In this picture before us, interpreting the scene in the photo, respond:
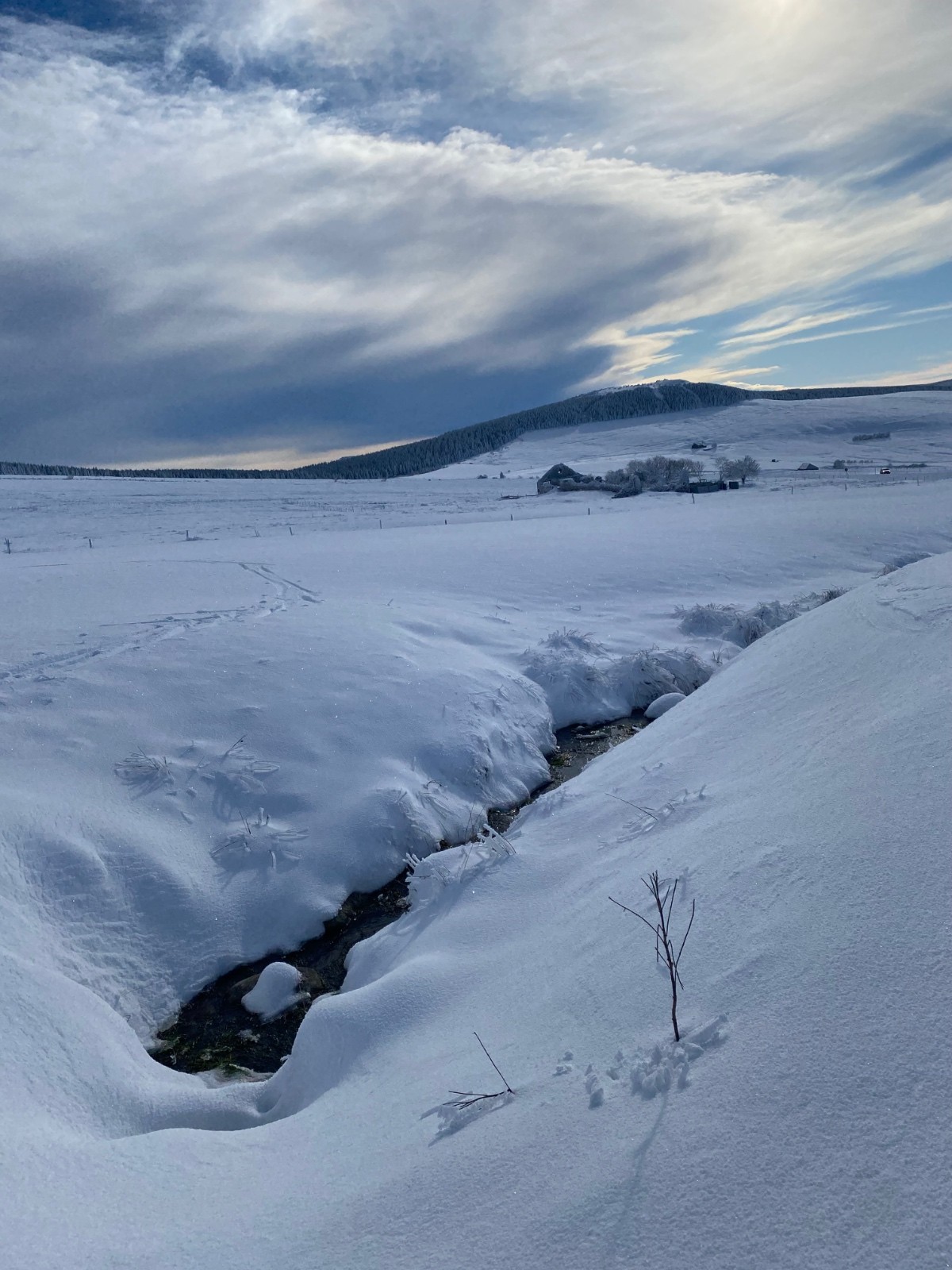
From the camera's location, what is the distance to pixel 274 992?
6715 millimetres

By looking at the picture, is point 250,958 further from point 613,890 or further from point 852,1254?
point 852,1254

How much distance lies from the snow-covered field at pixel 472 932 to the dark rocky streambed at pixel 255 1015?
0.20m

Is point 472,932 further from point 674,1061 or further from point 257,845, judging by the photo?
point 257,845

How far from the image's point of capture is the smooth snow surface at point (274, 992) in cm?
667

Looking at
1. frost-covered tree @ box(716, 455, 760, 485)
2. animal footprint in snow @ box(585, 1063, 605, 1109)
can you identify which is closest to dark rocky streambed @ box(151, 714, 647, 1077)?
animal footprint in snow @ box(585, 1063, 605, 1109)

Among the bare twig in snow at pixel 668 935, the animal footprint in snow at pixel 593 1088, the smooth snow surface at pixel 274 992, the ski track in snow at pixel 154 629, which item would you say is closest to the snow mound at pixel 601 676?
the ski track in snow at pixel 154 629

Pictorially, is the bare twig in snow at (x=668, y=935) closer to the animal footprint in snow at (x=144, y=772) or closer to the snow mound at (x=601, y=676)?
the animal footprint in snow at (x=144, y=772)

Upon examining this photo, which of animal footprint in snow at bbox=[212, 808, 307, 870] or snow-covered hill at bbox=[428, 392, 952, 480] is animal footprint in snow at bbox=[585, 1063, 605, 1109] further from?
snow-covered hill at bbox=[428, 392, 952, 480]

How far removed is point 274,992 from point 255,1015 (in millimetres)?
246

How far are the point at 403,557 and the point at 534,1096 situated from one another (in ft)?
64.4

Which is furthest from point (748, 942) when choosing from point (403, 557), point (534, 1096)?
point (403, 557)

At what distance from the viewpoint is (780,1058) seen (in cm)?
259

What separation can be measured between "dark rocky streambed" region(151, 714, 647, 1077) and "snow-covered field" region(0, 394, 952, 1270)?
202mm

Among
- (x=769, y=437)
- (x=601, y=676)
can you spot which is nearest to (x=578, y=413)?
(x=769, y=437)
